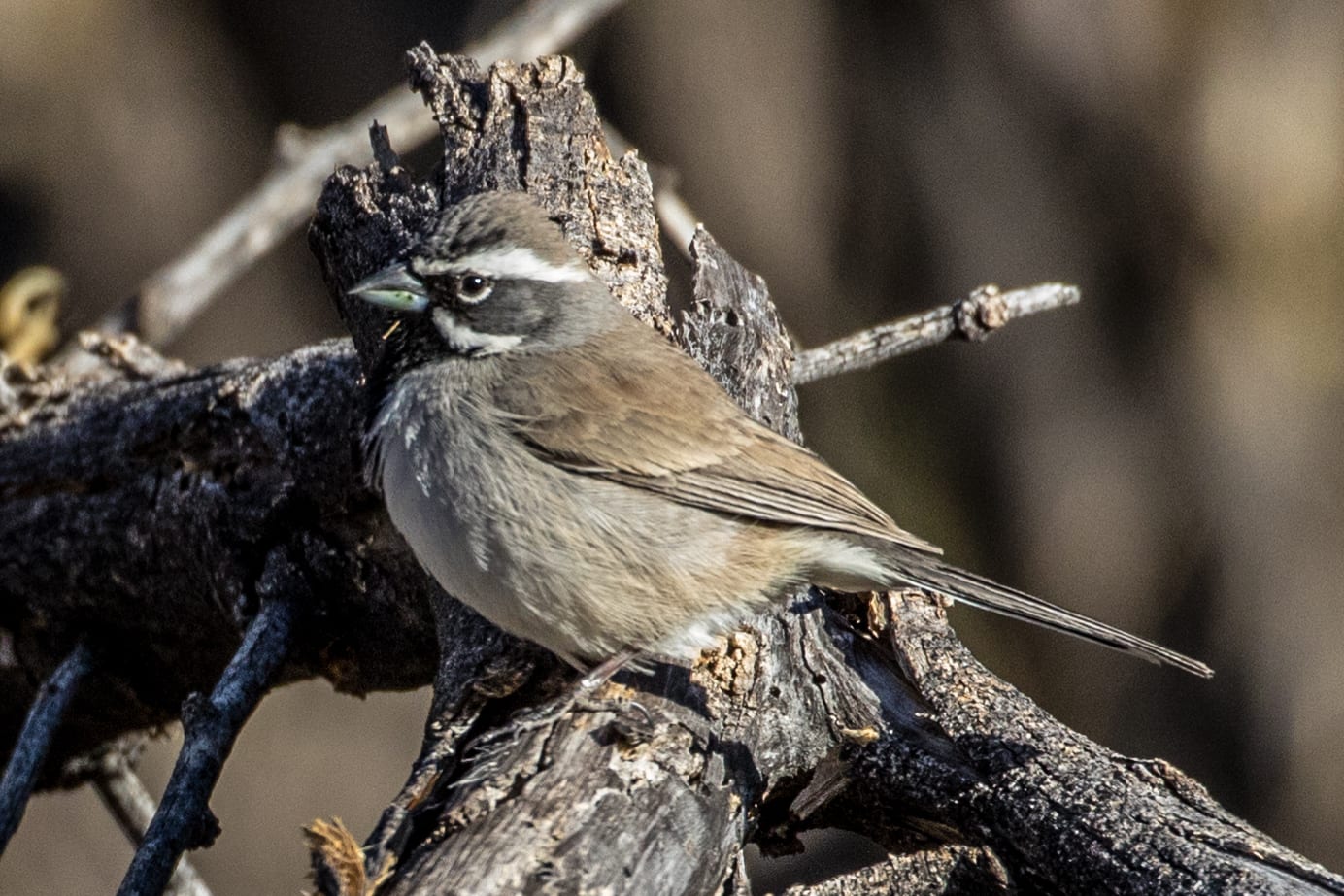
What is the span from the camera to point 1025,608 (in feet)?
13.2

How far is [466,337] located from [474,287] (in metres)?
0.15

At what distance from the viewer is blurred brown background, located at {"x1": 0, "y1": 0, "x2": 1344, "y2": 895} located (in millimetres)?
8719

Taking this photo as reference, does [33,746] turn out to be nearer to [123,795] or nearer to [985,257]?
[123,795]

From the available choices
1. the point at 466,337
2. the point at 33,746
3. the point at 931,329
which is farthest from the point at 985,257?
the point at 33,746

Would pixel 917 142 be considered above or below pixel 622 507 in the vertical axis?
above

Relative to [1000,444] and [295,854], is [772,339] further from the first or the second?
[295,854]

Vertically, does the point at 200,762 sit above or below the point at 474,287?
below

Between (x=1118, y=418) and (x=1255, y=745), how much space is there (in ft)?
6.84

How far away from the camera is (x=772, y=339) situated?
15.8 feet

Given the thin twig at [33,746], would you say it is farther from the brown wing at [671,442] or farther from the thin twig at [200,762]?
the brown wing at [671,442]

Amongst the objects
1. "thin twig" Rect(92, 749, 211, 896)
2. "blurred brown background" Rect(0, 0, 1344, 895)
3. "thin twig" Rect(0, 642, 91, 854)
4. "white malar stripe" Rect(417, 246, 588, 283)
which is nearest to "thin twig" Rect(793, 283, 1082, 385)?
"white malar stripe" Rect(417, 246, 588, 283)

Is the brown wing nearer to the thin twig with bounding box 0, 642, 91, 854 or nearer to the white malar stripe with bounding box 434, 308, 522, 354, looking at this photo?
the white malar stripe with bounding box 434, 308, 522, 354

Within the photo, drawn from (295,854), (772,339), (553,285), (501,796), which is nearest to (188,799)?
(501,796)

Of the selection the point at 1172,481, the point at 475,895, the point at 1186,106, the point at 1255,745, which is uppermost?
the point at 1186,106
